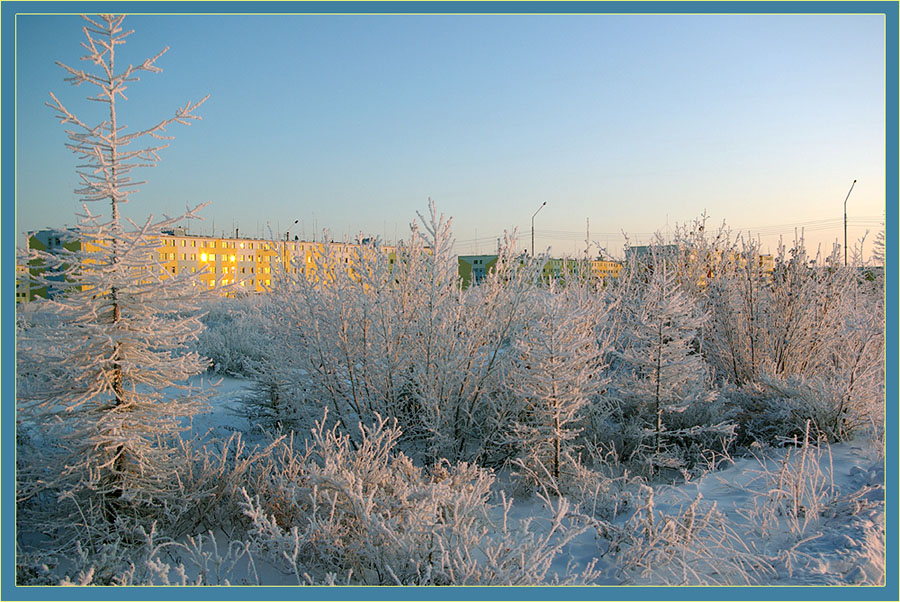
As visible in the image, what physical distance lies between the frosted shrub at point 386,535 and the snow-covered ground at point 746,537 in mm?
233

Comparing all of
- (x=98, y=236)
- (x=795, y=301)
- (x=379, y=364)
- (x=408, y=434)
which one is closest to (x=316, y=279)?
(x=379, y=364)

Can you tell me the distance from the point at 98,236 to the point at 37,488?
155cm

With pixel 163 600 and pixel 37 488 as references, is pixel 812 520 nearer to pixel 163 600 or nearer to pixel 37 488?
pixel 163 600

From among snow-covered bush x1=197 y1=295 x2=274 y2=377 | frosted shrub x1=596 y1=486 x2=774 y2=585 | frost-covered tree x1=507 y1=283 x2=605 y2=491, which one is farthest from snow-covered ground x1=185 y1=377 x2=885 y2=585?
snow-covered bush x1=197 y1=295 x2=274 y2=377

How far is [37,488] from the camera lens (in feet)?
10.3

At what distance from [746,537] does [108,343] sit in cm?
380

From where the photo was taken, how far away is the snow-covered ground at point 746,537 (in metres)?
2.61

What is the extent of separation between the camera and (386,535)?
2723 millimetres

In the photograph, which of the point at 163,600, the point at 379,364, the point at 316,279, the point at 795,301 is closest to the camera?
the point at 163,600

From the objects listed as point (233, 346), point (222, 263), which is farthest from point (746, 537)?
point (233, 346)

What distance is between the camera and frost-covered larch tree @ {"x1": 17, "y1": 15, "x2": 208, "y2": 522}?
3.03 metres

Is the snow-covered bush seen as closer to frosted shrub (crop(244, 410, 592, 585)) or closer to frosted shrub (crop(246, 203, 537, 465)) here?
frosted shrub (crop(246, 203, 537, 465))

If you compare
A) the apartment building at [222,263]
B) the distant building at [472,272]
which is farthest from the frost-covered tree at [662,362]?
the apartment building at [222,263]

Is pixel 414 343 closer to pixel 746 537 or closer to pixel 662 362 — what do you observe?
pixel 662 362
